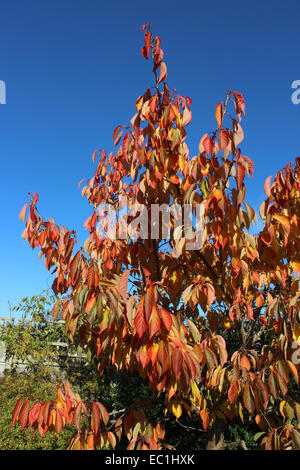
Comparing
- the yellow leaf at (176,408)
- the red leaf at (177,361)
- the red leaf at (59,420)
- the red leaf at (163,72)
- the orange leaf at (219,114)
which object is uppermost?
Answer: the red leaf at (163,72)

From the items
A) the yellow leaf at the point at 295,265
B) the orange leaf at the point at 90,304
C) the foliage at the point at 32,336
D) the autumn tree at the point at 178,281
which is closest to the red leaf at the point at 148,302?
the autumn tree at the point at 178,281

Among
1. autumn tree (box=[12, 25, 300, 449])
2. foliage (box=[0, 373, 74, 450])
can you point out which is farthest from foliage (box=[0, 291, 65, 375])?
autumn tree (box=[12, 25, 300, 449])

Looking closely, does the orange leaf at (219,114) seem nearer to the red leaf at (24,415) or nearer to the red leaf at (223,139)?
the red leaf at (223,139)

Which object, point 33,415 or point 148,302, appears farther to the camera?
point 33,415

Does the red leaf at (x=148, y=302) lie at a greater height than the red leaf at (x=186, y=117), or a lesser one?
lesser

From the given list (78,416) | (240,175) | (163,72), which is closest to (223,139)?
(240,175)

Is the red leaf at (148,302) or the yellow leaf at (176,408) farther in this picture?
the yellow leaf at (176,408)

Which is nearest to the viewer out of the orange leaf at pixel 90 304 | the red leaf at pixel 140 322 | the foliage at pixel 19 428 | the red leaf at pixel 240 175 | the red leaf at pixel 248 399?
the red leaf at pixel 140 322

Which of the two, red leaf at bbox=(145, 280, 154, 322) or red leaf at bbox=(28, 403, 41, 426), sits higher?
red leaf at bbox=(145, 280, 154, 322)

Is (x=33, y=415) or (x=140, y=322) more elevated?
(x=140, y=322)

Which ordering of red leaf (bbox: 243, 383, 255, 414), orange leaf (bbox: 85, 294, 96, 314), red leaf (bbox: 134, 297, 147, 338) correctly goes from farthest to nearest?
red leaf (bbox: 243, 383, 255, 414)
orange leaf (bbox: 85, 294, 96, 314)
red leaf (bbox: 134, 297, 147, 338)

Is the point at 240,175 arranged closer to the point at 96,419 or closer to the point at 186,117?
the point at 186,117

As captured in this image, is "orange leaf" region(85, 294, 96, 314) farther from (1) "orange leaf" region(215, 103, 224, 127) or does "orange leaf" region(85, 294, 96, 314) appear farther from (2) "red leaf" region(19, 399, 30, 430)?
(1) "orange leaf" region(215, 103, 224, 127)
